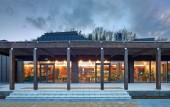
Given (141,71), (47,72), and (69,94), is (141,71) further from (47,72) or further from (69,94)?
(69,94)

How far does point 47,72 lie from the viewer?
2664cm

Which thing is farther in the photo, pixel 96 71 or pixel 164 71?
pixel 164 71

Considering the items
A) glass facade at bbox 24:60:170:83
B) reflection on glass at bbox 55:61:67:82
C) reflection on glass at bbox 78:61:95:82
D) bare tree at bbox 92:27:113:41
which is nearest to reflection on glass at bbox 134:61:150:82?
glass facade at bbox 24:60:170:83

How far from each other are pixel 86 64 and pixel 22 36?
2340 centimetres

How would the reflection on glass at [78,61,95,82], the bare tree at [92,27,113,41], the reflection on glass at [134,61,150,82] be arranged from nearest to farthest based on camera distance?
the reflection on glass at [78,61,95,82] → the reflection on glass at [134,61,150,82] → the bare tree at [92,27,113,41]

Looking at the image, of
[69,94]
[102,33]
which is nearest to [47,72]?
[69,94]

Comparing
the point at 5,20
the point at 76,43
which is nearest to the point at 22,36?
the point at 5,20

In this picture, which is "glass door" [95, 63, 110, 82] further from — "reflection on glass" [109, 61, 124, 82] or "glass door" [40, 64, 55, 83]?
"glass door" [40, 64, 55, 83]

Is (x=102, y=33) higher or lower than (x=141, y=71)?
higher

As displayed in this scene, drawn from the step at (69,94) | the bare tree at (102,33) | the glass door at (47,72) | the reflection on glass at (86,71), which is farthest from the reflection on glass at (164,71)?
the bare tree at (102,33)

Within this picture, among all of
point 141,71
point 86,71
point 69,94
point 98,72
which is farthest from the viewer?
point 141,71

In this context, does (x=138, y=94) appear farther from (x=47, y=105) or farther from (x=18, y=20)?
(x=18, y=20)

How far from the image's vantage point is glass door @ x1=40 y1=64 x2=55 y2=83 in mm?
26531

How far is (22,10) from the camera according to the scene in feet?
79.0
